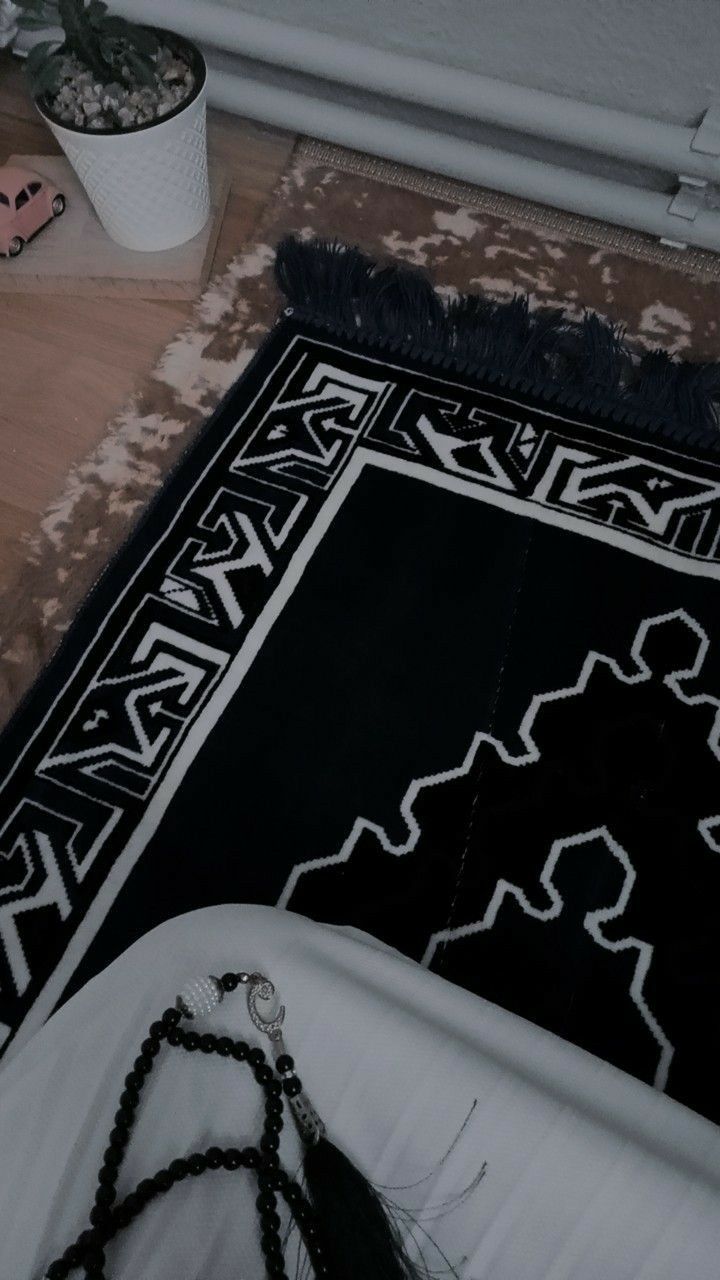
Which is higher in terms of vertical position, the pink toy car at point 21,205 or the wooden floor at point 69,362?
the pink toy car at point 21,205

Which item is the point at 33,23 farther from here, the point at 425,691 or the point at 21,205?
the point at 425,691

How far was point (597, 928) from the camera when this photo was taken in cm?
83

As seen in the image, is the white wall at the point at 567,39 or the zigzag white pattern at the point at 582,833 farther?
the white wall at the point at 567,39

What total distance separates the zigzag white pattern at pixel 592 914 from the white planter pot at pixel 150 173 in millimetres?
979

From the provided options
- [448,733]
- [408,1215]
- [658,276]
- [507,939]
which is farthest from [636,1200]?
[658,276]

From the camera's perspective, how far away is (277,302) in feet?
4.08

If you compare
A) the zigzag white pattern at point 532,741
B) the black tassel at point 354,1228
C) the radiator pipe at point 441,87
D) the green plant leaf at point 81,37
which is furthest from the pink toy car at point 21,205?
the black tassel at point 354,1228

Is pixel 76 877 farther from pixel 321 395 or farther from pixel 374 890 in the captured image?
pixel 321 395

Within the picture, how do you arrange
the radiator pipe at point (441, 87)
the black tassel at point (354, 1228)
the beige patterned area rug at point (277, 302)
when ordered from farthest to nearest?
the radiator pipe at point (441, 87) → the beige patterned area rug at point (277, 302) → the black tassel at point (354, 1228)

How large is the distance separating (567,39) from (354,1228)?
1300 mm

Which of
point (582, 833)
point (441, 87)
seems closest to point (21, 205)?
point (441, 87)

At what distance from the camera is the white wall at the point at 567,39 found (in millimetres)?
1067

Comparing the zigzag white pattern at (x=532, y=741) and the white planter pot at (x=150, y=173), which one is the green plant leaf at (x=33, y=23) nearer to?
the white planter pot at (x=150, y=173)

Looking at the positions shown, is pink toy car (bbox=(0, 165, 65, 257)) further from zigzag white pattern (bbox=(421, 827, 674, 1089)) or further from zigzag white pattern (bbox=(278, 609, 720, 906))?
zigzag white pattern (bbox=(421, 827, 674, 1089))
